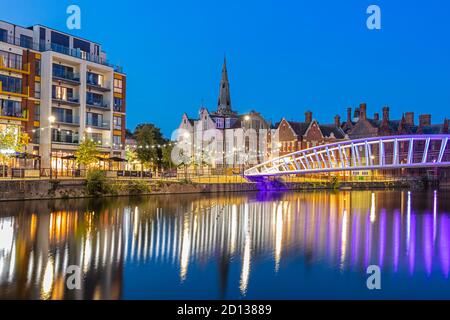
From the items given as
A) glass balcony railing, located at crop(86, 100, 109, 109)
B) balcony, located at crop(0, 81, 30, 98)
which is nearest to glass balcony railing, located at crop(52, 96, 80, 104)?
glass balcony railing, located at crop(86, 100, 109, 109)

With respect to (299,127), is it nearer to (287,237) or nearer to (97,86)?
(97,86)

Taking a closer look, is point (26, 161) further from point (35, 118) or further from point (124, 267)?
point (124, 267)

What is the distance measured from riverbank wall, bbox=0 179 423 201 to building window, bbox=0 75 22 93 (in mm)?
15144

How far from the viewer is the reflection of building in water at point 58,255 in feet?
45.0

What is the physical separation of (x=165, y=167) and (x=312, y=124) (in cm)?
3315

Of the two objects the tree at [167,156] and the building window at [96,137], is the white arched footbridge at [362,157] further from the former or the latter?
the building window at [96,137]

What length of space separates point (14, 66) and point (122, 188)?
18.6 m

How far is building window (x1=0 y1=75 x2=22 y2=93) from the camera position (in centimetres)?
4962

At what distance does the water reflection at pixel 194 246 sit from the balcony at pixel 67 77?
22039 mm

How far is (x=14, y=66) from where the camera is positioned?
167ft

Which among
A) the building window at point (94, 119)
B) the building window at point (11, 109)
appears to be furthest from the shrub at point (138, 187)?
the building window at point (11, 109)

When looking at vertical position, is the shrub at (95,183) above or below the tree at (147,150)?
below

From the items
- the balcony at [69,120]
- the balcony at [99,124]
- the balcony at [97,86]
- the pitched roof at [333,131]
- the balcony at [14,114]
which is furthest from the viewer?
the pitched roof at [333,131]
